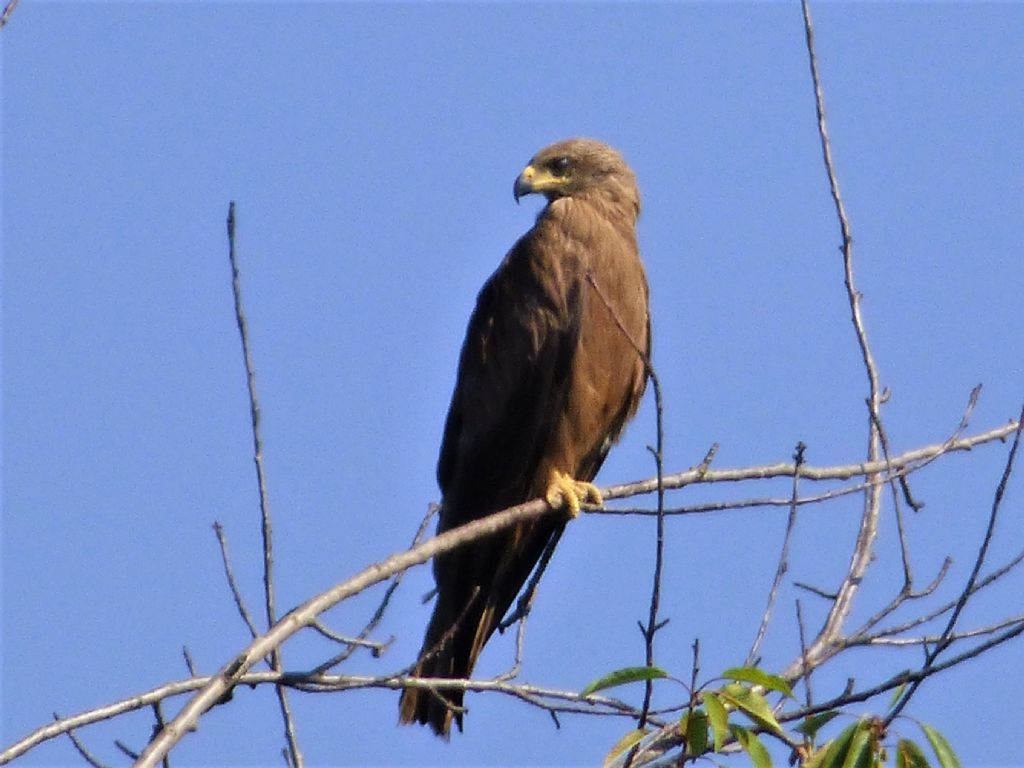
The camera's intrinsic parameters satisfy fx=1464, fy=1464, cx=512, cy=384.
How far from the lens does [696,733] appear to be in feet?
10.0

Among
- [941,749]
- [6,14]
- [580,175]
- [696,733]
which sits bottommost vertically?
[941,749]

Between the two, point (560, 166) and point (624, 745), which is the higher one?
point (560, 166)

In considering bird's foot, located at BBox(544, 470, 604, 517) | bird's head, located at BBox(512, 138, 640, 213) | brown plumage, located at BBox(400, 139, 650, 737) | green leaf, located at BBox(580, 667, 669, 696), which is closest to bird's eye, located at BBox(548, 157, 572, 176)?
bird's head, located at BBox(512, 138, 640, 213)

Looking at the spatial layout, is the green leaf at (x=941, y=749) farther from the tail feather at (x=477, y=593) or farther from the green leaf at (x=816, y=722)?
the tail feather at (x=477, y=593)

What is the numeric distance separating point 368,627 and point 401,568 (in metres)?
0.17

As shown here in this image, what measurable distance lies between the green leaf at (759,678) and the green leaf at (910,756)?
24 cm

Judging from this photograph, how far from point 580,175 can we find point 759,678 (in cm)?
350

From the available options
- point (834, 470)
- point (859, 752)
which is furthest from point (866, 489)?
point (859, 752)

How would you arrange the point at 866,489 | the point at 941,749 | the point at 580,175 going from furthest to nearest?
the point at 580,175, the point at 866,489, the point at 941,749

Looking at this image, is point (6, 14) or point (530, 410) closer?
point (6, 14)

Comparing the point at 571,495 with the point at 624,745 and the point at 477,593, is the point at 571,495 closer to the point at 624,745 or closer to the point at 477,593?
the point at 477,593

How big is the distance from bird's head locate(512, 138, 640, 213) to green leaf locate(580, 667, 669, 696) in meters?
3.26

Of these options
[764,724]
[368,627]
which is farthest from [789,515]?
[368,627]

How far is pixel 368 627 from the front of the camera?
3.61m
